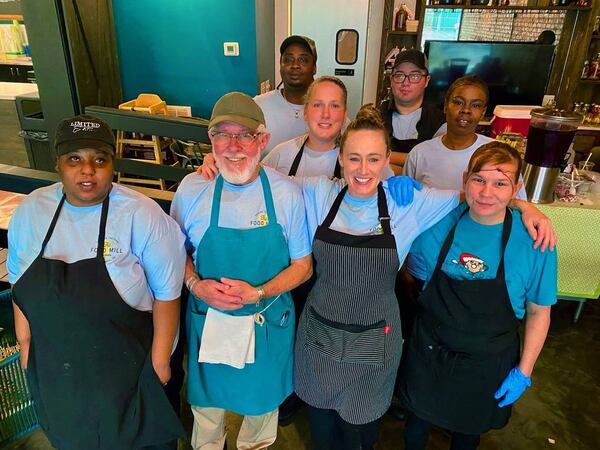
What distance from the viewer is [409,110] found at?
7.20 ft

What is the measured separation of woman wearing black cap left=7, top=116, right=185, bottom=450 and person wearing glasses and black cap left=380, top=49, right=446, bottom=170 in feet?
4.30

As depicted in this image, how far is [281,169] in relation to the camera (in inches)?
73.3

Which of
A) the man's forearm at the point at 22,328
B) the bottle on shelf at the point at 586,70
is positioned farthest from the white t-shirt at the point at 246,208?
the bottle on shelf at the point at 586,70

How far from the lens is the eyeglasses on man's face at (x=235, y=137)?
1.47m

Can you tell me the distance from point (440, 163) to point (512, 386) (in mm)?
936

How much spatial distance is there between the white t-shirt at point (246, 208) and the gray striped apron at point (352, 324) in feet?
0.29

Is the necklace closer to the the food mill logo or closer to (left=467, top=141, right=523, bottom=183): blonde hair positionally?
(left=467, top=141, right=523, bottom=183): blonde hair

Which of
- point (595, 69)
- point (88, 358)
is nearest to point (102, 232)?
point (88, 358)

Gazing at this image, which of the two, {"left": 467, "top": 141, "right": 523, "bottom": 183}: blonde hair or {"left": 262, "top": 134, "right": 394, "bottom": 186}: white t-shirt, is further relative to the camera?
{"left": 262, "top": 134, "right": 394, "bottom": 186}: white t-shirt

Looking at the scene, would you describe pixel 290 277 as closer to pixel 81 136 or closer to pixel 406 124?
pixel 81 136

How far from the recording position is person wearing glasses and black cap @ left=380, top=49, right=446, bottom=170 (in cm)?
209

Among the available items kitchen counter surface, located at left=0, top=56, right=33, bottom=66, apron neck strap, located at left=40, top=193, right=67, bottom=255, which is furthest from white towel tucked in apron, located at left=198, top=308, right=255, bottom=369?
kitchen counter surface, located at left=0, top=56, right=33, bottom=66

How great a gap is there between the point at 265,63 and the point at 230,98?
12.2ft

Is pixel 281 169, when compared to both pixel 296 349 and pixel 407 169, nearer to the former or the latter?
pixel 407 169
